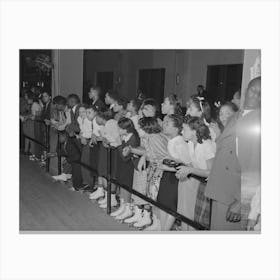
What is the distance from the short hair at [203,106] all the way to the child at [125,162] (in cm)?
57

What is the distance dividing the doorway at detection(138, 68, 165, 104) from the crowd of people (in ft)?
0.17

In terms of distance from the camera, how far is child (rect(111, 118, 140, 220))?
4086 mm

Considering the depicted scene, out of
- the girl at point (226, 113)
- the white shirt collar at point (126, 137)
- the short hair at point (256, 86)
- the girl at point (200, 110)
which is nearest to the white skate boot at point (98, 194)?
the white shirt collar at point (126, 137)

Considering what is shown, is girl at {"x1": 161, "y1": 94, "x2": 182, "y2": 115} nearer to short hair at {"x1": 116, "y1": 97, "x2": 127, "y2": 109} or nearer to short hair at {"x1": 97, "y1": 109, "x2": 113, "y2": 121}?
short hair at {"x1": 116, "y1": 97, "x2": 127, "y2": 109}

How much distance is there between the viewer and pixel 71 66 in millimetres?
3957

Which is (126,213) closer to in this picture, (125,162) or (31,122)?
(125,162)

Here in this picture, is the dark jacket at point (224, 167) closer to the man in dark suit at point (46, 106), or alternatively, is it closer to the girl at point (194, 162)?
the girl at point (194, 162)

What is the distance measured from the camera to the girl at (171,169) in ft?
12.7

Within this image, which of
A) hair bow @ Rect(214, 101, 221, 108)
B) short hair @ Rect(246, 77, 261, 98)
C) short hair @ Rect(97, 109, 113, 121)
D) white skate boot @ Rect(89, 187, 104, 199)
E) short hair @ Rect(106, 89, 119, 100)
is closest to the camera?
short hair @ Rect(246, 77, 261, 98)

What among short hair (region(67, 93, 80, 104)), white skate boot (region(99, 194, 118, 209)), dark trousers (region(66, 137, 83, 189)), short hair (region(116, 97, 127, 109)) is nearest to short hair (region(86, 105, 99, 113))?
short hair (region(67, 93, 80, 104))

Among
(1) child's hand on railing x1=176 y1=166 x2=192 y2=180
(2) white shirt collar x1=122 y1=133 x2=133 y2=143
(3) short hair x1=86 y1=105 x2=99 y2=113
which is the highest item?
(3) short hair x1=86 y1=105 x2=99 y2=113

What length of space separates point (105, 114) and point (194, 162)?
86 centimetres
